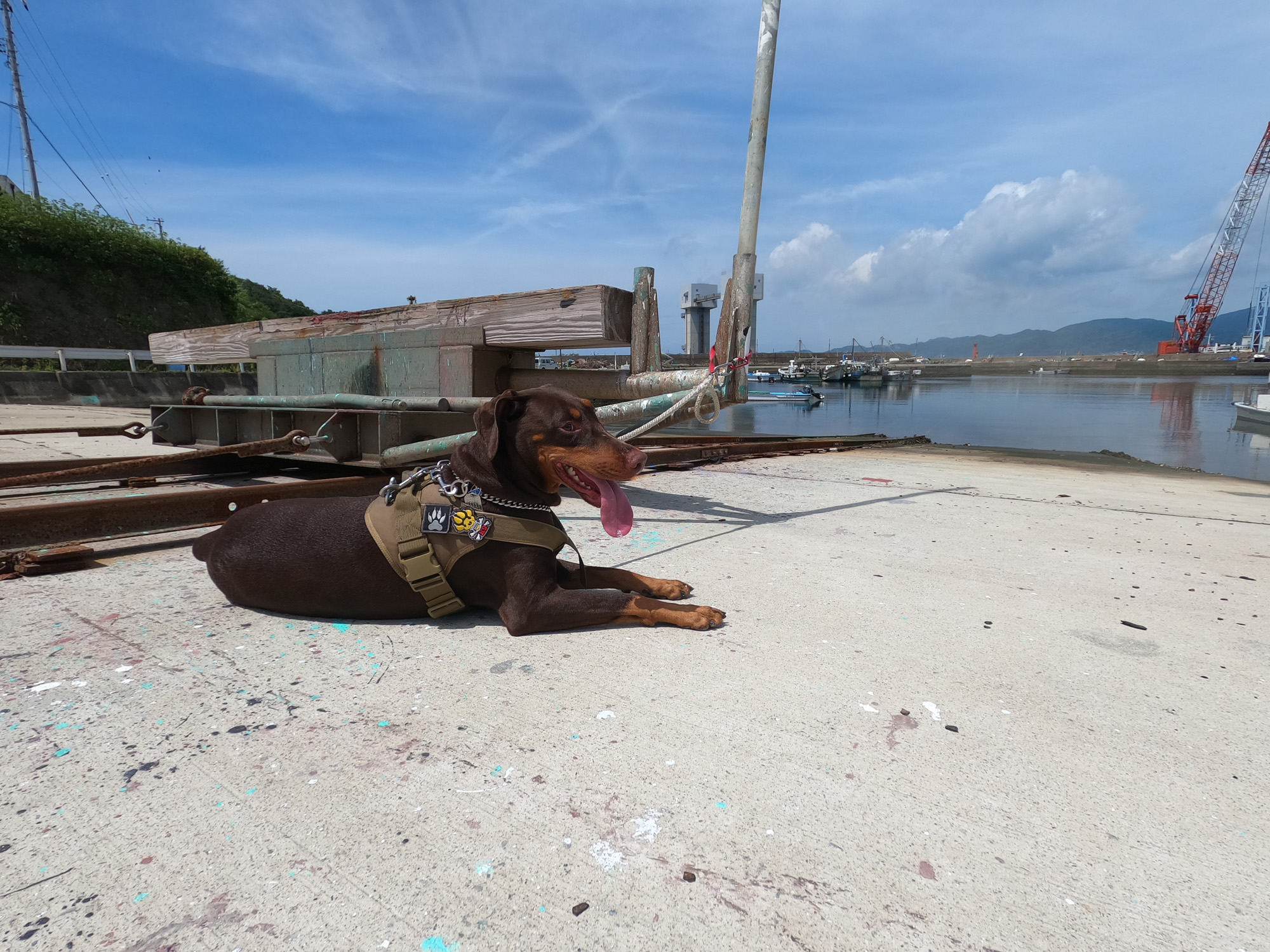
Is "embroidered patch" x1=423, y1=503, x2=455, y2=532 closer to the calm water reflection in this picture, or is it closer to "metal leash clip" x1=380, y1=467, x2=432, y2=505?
"metal leash clip" x1=380, y1=467, x2=432, y2=505

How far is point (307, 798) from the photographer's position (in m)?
1.70

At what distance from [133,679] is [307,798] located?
1156 mm

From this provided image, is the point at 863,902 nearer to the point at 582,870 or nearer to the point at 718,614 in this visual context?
the point at 582,870

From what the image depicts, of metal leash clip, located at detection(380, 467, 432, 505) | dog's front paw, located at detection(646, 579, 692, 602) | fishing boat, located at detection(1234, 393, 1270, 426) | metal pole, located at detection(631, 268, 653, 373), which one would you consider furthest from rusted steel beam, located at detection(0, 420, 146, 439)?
fishing boat, located at detection(1234, 393, 1270, 426)

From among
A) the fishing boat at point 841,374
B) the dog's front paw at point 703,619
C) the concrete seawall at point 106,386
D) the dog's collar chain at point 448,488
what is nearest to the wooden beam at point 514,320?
the dog's collar chain at point 448,488

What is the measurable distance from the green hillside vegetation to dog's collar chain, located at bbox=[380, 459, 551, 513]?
99.3 feet

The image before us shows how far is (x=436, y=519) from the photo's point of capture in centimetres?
271

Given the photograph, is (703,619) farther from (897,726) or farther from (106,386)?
(106,386)

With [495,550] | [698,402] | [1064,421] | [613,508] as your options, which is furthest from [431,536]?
[1064,421]

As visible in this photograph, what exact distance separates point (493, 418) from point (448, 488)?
1.24 ft

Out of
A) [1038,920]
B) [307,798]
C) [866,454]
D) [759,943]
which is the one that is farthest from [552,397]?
[866,454]

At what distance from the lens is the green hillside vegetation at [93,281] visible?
2897cm

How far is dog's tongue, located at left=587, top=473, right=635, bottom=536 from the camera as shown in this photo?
2912mm

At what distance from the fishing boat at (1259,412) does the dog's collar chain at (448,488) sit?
39.2 meters
